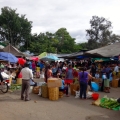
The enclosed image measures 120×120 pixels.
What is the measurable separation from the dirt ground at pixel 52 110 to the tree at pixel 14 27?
39.5 metres

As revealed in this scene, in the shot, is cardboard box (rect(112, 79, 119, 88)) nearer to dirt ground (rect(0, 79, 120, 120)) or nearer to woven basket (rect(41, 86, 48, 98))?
dirt ground (rect(0, 79, 120, 120))

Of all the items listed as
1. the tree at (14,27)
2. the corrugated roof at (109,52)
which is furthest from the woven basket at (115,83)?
the tree at (14,27)

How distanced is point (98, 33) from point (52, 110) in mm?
51616

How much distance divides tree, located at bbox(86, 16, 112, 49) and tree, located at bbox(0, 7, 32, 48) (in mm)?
17603

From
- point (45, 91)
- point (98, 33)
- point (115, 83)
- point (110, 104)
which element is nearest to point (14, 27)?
point (98, 33)

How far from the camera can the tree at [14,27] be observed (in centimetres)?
4741

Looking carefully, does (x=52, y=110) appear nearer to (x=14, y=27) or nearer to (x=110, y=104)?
(x=110, y=104)

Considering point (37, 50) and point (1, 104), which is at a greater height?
point (37, 50)

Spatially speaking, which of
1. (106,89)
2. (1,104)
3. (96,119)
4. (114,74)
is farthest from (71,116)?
(114,74)

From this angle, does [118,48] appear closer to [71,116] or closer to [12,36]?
[71,116]

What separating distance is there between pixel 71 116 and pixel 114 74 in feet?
34.2

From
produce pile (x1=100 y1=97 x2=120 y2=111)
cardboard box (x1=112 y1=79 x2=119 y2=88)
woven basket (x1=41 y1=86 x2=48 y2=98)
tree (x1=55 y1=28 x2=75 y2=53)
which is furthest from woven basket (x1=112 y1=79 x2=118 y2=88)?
tree (x1=55 y1=28 x2=75 y2=53)

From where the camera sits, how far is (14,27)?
157 ft

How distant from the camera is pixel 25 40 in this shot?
166 ft
